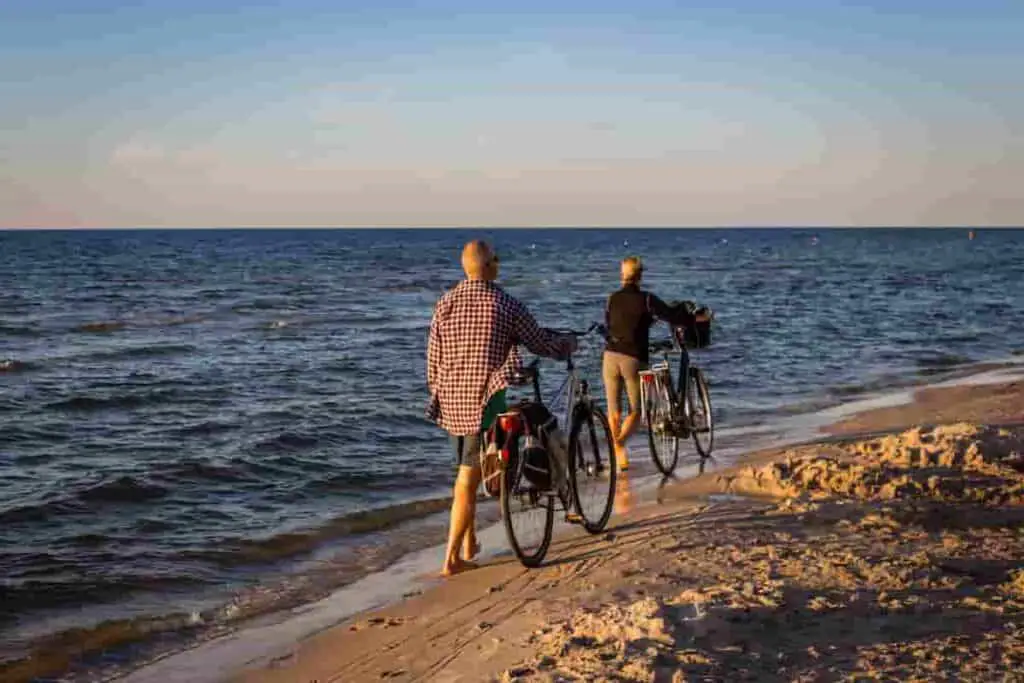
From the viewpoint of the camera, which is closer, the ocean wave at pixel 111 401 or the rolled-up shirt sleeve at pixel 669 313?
the rolled-up shirt sleeve at pixel 669 313

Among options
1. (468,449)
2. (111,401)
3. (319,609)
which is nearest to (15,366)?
(111,401)

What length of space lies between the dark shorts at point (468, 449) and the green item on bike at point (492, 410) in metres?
0.09

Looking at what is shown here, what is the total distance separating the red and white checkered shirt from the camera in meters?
5.98

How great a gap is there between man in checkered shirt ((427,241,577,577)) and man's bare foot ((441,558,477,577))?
0.74 m

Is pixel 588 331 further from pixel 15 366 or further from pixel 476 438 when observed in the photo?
pixel 15 366

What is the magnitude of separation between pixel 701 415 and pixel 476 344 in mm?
4667

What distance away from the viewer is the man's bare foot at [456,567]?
21.4ft

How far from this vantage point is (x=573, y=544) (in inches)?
272

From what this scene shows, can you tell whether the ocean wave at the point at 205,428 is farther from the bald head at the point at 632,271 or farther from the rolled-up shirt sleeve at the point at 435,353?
the rolled-up shirt sleeve at the point at 435,353

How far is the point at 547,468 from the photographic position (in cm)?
636

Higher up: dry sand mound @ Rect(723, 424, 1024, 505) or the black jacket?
the black jacket

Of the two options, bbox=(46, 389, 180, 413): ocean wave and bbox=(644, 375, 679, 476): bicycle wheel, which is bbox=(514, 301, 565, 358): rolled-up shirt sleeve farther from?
bbox=(46, 389, 180, 413): ocean wave

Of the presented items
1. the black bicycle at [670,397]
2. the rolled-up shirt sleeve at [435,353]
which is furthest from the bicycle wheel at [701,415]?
the rolled-up shirt sleeve at [435,353]

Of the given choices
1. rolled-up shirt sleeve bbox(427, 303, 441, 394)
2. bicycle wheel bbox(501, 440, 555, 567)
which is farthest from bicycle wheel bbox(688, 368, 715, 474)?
rolled-up shirt sleeve bbox(427, 303, 441, 394)
